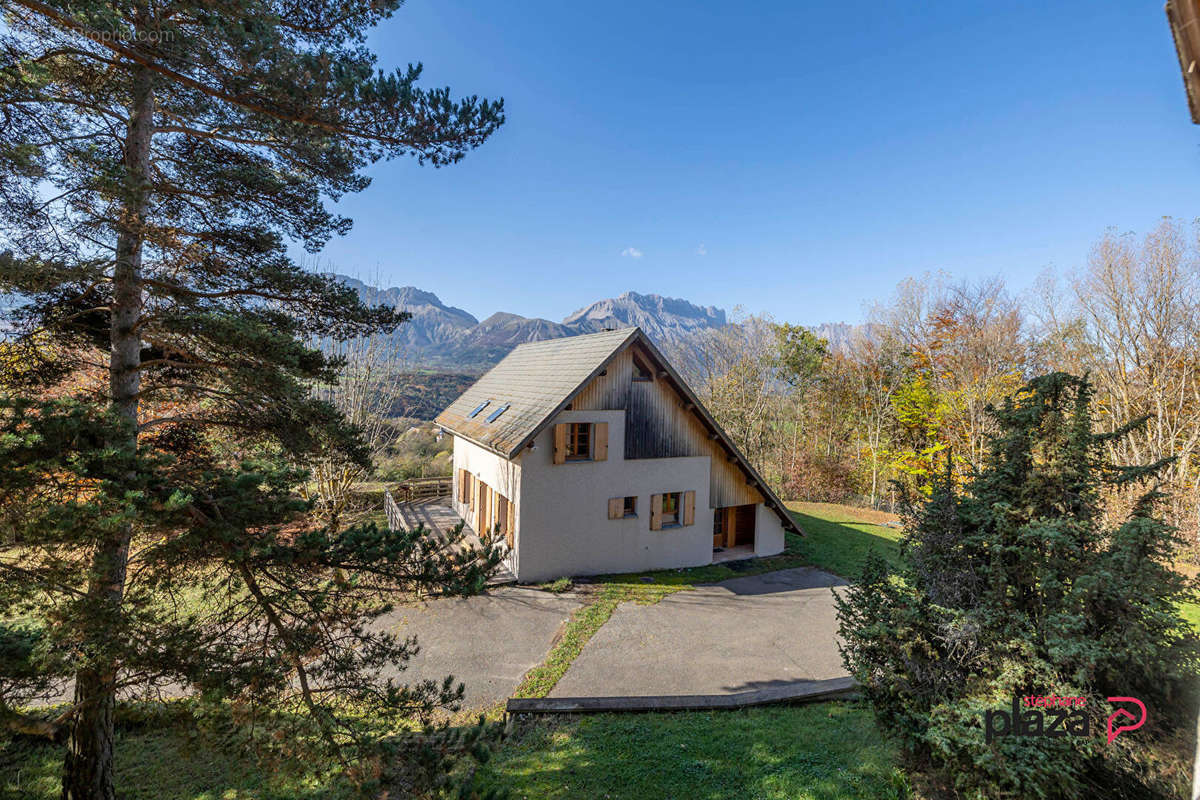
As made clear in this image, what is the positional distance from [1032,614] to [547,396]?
404 inches

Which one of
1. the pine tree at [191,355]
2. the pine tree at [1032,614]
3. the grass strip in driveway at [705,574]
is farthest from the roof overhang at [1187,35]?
the grass strip in driveway at [705,574]

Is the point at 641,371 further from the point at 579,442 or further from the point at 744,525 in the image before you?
the point at 744,525

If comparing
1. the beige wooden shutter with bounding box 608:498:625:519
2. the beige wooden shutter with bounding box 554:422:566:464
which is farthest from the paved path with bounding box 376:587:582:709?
the beige wooden shutter with bounding box 554:422:566:464

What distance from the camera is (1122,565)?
3.85 metres

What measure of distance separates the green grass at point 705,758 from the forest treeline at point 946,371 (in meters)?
13.9

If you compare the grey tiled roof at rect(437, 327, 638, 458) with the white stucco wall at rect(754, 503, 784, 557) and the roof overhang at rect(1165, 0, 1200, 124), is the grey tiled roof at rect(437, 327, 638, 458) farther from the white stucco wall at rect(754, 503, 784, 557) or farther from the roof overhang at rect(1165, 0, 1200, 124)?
the roof overhang at rect(1165, 0, 1200, 124)

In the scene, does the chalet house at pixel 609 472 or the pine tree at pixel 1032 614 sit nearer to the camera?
the pine tree at pixel 1032 614

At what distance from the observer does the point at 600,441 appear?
12.7 metres

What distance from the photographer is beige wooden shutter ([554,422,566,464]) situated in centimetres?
1208

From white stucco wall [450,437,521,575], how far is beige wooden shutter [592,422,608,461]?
2135 mm

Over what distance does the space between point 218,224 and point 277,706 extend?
213 inches

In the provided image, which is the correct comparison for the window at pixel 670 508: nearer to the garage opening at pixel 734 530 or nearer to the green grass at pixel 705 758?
the garage opening at pixel 734 530

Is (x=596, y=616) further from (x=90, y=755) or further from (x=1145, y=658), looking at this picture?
(x=1145, y=658)

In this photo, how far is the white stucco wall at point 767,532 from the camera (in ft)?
49.2
